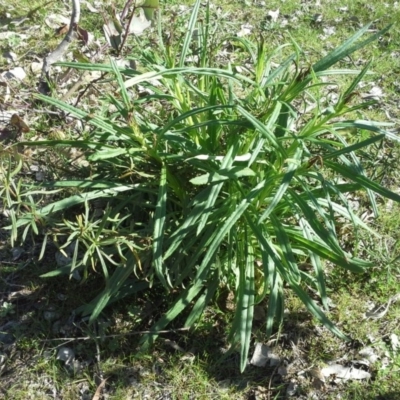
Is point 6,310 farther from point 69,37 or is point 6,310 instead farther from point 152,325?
point 69,37

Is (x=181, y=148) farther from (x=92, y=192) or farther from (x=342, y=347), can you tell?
(x=342, y=347)

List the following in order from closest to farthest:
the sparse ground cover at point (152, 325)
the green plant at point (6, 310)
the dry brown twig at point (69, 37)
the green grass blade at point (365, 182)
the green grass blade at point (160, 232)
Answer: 1. the green grass blade at point (365, 182)
2. the green grass blade at point (160, 232)
3. the sparse ground cover at point (152, 325)
4. the green plant at point (6, 310)
5. the dry brown twig at point (69, 37)

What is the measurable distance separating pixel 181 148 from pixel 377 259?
→ 4.23 feet

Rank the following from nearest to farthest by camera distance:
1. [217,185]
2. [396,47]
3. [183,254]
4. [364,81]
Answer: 1. [217,185]
2. [183,254]
3. [364,81]
4. [396,47]

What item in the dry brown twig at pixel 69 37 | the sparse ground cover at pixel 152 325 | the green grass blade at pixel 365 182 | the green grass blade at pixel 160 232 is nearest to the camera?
the green grass blade at pixel 365 182

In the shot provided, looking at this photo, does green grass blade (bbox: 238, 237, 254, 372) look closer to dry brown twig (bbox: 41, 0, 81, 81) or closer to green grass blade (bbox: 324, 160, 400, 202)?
green grass blade (bbox: 324, 160, 400, 202)

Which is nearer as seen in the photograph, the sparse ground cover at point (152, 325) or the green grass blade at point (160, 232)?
the green grass blade at point (160, 232)

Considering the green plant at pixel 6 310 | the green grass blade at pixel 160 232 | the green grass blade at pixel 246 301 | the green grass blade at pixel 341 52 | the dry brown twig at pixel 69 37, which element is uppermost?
the green grass blade at pixel 341 52

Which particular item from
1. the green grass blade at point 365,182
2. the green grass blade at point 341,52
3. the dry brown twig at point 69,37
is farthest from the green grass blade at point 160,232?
the dry brown twig at point 69,37

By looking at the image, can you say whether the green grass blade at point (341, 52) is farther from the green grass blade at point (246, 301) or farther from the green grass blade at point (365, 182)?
the green grass blade at point (246, 301)

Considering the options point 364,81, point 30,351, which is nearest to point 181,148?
point 30,351

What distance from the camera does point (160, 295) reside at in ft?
9.46

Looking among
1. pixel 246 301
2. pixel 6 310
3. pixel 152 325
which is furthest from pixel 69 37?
pixel 246 301

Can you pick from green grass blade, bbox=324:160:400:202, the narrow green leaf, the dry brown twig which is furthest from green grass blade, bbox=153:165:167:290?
the dry brown twig
